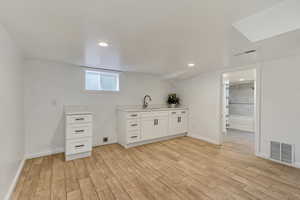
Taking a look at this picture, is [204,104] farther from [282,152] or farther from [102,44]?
[102,44]

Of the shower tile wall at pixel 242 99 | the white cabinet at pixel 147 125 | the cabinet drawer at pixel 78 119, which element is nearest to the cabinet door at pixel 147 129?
the white cabinet at pixel 147 125

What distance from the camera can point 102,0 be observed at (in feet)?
3.49

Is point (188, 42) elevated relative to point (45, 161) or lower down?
elevated

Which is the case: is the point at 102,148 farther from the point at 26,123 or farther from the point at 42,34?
the point at 42,34

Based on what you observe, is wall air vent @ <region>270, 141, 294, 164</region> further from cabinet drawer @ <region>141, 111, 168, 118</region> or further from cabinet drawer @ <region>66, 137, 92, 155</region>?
cabinet drawer @ <region>66, 137, 92, 155</region>

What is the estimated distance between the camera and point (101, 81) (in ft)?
11.7

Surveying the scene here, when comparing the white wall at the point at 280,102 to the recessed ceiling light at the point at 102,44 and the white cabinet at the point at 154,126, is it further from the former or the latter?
the recessed ceiling light at the point at 102,44

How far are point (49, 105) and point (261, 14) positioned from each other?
12.5ft

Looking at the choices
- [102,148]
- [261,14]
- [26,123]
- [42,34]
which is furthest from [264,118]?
[26,123]

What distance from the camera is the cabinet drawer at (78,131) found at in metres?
2.57

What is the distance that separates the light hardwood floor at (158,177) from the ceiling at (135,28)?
2048 mm

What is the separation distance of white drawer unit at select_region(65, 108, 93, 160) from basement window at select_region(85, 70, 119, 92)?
940 mm

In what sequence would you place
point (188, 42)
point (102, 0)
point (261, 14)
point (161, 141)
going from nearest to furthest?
point (102, 0) < point (261, 14) < point (188, 42) < point (161, 141)

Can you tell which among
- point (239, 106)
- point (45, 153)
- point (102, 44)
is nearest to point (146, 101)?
point (102, 44)
